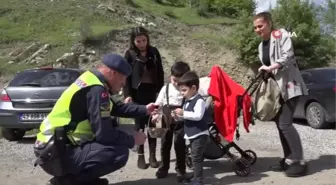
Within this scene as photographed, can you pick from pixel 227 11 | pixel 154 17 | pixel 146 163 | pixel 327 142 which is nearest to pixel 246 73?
pixel 154 17

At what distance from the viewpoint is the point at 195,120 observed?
17.5 ft

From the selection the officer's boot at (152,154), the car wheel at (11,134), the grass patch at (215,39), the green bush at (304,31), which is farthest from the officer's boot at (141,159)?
the grass patch at (215,39)

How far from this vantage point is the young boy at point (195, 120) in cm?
534

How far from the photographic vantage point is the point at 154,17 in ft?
96.3

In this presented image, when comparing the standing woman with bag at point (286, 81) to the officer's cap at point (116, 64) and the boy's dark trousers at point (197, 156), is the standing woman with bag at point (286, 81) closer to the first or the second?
the boy's dark trousers at point (197, 156)

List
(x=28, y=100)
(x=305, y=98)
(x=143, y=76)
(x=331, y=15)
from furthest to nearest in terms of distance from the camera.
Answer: (x=331, y=15) < (x=305, y=98) < (x=28, y=100) < (x=143, y=76)

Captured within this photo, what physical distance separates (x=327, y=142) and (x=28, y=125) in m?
5.75

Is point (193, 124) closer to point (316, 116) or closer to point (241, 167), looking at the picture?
point (241, 167)

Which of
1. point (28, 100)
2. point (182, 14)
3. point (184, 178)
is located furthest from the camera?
point (182, 14)

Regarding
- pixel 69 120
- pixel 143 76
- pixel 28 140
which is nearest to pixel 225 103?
pixel 143 76

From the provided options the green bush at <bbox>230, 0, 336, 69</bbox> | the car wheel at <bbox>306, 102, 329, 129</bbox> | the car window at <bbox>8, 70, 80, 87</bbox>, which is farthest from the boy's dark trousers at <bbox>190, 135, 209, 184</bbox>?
the green bush at <bbox>230, 0, 336, 69</bbox>

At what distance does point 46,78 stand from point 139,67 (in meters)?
4.26

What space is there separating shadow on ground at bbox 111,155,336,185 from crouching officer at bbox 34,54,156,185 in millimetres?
1060

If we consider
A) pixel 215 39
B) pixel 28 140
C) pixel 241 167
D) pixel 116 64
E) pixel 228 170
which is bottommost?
pixel 28 140
